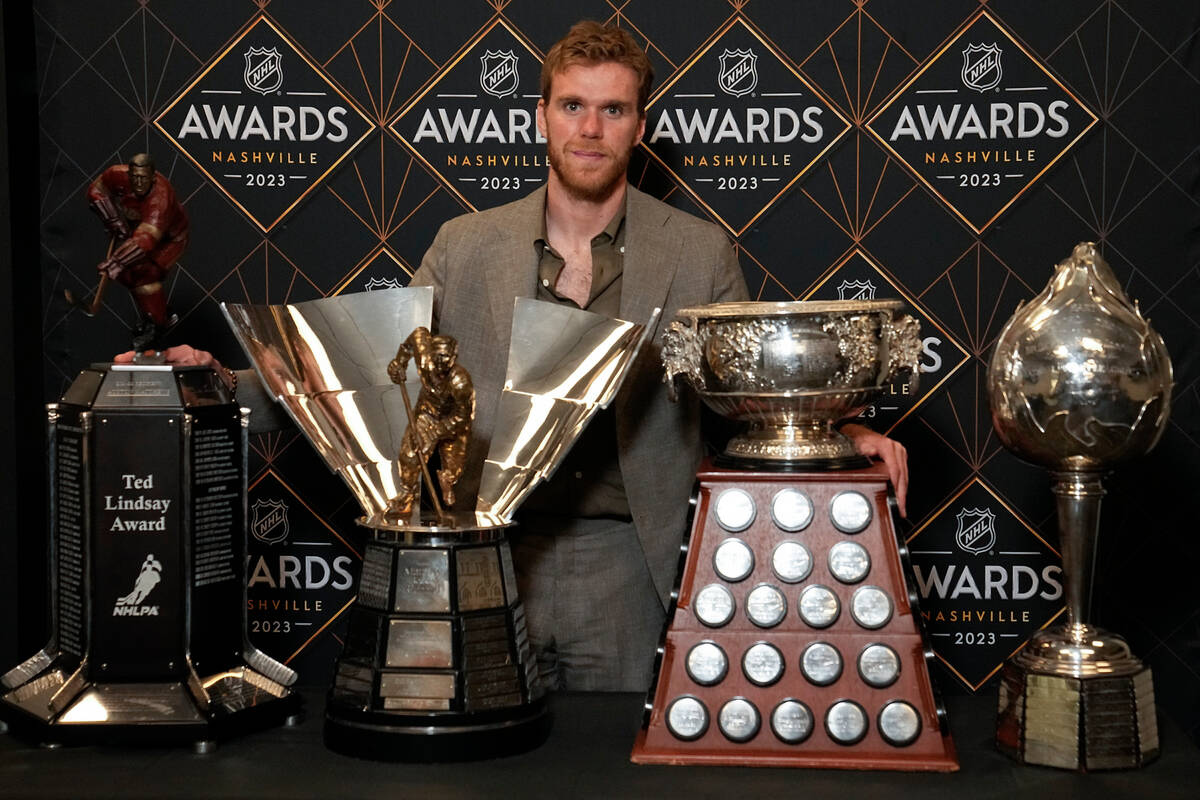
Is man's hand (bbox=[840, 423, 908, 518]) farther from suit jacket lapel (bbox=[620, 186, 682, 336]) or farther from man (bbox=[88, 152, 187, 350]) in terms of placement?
man (bbox=[88, 152, 187, 350])

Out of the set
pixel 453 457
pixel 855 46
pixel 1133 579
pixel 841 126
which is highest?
pixel 855 46

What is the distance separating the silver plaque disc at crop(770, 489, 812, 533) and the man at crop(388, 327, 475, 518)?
1.34ft

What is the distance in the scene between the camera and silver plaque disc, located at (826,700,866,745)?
151cm

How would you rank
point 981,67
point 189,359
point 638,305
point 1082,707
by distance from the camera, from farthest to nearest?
point 981,67, point 638,305, point 189,359, point 1082,707

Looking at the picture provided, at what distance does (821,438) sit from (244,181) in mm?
1794

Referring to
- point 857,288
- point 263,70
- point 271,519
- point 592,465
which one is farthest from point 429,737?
point 263,70

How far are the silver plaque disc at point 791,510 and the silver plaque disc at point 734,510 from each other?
0.10 ft

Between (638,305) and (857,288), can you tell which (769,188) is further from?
(638,305)

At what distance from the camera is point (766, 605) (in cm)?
154

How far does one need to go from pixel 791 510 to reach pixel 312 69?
1844 millimetres

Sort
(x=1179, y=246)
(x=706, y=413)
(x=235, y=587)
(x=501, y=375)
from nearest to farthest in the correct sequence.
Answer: (x=235, y=587) → (x=501, y=375) → (x=706, y=413) → (x=1179, y=246)

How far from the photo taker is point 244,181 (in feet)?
9.57

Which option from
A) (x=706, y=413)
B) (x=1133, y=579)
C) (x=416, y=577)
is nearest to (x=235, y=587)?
(x=416, y=577)

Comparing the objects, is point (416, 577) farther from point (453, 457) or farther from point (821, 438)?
point (821, 438)
